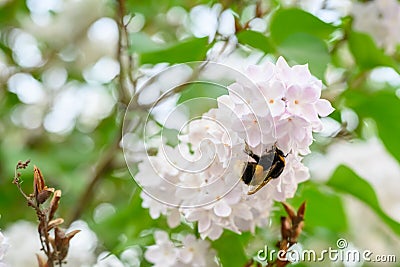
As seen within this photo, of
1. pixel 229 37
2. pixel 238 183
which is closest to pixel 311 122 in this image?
pixel 238 183

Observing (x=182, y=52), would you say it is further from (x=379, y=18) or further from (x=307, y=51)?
(x=379, y=18)

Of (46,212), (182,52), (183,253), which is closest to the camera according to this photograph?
(46,212)

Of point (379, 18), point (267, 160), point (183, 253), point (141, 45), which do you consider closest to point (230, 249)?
point (183, 253)

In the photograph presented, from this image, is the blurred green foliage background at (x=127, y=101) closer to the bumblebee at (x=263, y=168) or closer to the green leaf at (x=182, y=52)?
the green leaf at (x=182, y=52)

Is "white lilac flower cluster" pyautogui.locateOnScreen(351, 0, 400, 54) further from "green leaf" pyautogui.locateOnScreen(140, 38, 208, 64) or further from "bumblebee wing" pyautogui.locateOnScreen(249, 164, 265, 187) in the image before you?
"bumblebee wing" pyautogui.locateOnScreen(249, 164, 265, 187)

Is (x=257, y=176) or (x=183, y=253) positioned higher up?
(x=257, y=176)

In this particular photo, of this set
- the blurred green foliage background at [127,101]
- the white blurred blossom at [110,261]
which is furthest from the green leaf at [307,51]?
the white blurred blossom at [110,261]

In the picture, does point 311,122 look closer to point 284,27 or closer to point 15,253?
point 284,27
